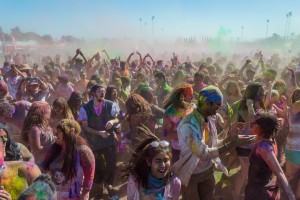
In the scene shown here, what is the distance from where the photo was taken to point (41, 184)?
2281 mm

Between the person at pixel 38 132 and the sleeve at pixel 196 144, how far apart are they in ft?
6.16

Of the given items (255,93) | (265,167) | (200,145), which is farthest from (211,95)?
(255,93)

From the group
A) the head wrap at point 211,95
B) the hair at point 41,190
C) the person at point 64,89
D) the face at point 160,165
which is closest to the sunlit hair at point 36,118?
the face at point 160,165

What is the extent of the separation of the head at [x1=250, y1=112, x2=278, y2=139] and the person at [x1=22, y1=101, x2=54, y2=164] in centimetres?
258

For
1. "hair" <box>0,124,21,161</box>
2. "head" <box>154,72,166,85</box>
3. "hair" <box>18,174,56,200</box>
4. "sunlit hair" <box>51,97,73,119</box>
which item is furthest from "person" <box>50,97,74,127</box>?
"head" <box>154,72,166,85</box>

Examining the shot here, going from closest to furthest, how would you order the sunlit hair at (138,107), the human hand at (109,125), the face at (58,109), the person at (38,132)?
1. the person at (38,132)
2. the face at (58,109)
3. the human hand at (109,125)
4. the sunlit hair at (138,107)

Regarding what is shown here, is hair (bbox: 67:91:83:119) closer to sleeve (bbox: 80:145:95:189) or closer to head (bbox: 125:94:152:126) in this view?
head (bbox: 125:94:152:126)

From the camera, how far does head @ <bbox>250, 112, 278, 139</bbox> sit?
11.7 ft

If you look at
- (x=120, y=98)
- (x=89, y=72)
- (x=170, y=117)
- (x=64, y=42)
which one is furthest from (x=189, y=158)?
(x=64, y=42)

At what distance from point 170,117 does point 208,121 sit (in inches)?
42.3

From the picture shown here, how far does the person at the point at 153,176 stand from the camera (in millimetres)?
3025

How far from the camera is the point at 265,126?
3.59 m

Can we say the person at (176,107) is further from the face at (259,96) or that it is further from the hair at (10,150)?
the hair at (10,150)

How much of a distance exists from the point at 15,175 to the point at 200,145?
1788mm
